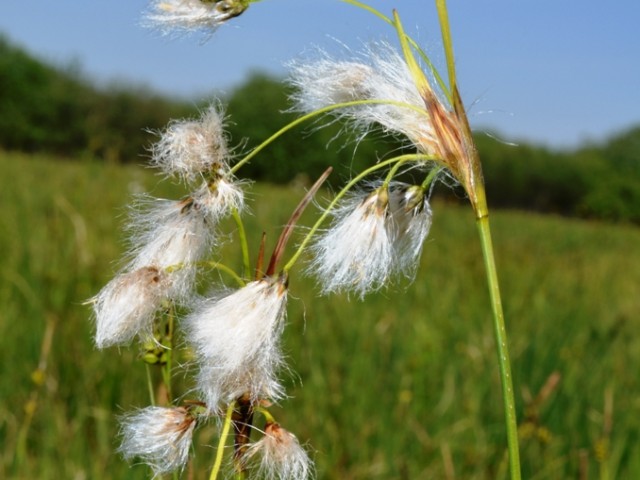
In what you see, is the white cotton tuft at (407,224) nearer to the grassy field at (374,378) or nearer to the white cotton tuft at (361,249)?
the white cotton tuft at (361,249)

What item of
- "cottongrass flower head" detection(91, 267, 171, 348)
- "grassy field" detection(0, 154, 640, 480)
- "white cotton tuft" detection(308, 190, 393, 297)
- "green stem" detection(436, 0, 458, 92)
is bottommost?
"grassy field" detection(0, 154, 640, 480)

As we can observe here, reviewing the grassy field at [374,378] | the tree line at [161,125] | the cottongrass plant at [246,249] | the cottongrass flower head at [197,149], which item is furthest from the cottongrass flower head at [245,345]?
the tree line at [161,125]

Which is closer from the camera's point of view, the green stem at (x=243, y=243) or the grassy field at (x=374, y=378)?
the green stem at (x=243, y=243)

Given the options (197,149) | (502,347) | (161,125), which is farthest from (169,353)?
(161,125)

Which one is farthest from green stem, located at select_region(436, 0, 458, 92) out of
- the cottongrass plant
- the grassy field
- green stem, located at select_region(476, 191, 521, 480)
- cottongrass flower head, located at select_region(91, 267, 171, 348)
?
the grassy field

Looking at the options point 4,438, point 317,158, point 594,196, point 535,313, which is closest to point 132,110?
point 317,158

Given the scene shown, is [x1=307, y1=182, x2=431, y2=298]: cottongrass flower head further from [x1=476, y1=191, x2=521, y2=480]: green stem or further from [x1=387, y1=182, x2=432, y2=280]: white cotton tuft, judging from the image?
[x1=476, y1=191, x2=521, y2=480]: green stem

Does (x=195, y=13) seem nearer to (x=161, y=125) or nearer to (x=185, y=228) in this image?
(x=185, y=228)
